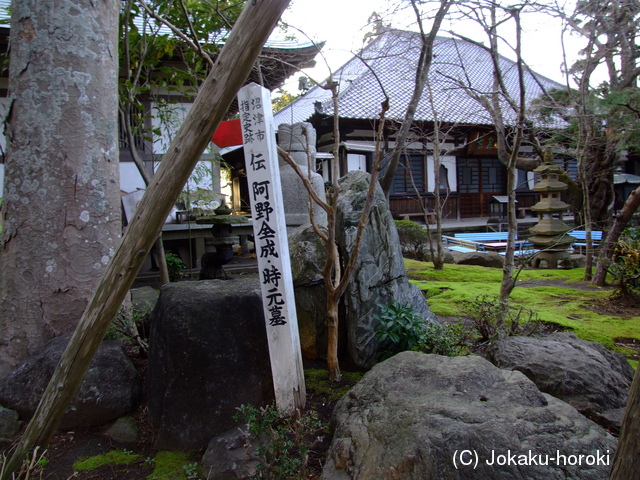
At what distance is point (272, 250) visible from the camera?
265cm

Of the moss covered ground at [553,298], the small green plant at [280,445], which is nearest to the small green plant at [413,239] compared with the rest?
the moss covered ground at [553,298]

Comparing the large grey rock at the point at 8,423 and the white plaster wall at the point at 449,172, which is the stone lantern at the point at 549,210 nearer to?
the white plaster wall at the point at 449,172

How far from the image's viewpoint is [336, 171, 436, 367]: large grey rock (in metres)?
3.38

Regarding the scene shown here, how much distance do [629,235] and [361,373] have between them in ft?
16.6

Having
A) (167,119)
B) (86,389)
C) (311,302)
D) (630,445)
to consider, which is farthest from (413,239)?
(630,445)

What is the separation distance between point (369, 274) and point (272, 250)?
1149 millimetres

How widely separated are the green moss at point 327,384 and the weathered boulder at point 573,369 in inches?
40.9

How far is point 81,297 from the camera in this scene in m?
3.04

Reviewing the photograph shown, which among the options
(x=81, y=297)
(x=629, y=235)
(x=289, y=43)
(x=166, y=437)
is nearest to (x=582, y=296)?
(x=629, y=235)

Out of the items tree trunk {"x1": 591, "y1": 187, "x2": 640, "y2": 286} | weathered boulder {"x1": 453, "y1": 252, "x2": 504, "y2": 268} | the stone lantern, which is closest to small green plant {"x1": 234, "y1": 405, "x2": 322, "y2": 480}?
tree trunk {"x1": 591, "y1": 187, "x2": 640, "y2": 286}

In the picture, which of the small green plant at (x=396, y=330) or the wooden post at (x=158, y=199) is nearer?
the wooden post at (x=158, y=199)

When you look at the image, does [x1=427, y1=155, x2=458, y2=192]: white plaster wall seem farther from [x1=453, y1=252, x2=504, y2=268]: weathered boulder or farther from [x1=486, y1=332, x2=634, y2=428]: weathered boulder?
[x1=486, y1=332, x2=634, y2=428]: weathered boulder

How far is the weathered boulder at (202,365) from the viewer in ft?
→ 8.19

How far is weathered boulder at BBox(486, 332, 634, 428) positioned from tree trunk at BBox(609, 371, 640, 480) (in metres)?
1.71
